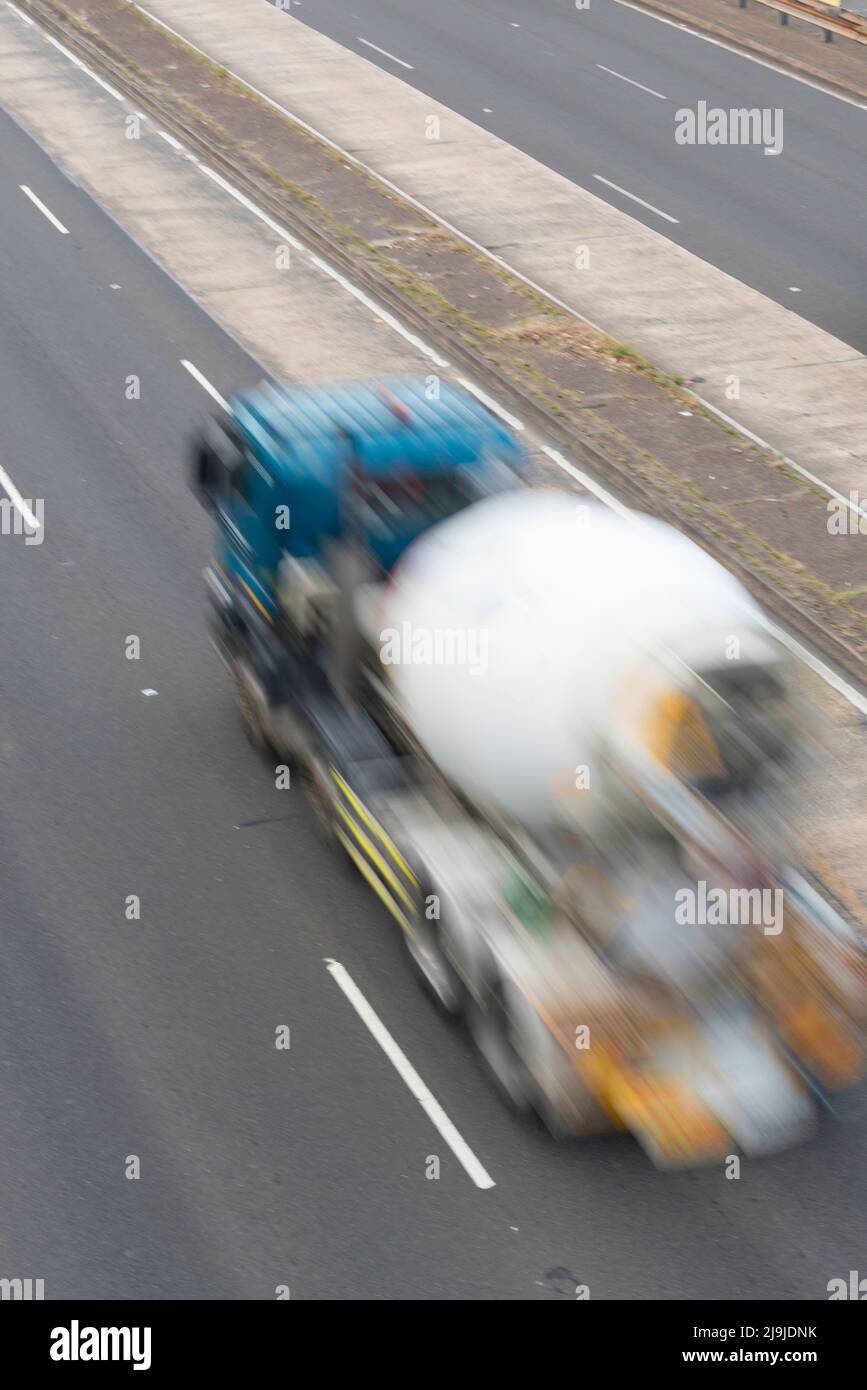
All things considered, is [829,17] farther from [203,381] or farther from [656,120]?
[203,381]

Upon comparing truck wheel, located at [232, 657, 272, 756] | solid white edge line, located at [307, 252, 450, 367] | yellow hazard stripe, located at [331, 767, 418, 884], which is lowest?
yellow hazard stripe, located at [331, 767, 418, 884]

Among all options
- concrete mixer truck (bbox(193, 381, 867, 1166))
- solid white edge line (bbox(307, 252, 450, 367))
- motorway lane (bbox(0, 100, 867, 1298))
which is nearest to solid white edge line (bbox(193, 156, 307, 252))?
solid white edge line (bbox(307, 252, 450, 367))

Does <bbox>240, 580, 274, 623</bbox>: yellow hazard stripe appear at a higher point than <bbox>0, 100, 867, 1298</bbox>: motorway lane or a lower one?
higher

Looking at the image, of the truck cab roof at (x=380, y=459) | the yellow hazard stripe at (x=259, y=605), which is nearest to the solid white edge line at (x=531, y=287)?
the truck cab roof at (x=380, y=459)

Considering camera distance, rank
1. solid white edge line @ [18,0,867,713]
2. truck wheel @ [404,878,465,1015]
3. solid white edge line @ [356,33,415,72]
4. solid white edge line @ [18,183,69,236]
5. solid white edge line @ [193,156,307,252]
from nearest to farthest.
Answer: truck wheel @ [404,878,465,1015] → solid white edge line @ [18,0,867,713] → solid white edge line @ [193,156,307,252] → solid white edge line @ [18,183,69,236] → solid white edge line @ [356,33,415,72]

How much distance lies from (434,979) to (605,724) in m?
2.64

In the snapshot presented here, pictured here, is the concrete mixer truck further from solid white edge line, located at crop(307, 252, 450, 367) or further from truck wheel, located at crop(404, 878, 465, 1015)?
solid white edge line, located at crop(307, 252, 450, 367)

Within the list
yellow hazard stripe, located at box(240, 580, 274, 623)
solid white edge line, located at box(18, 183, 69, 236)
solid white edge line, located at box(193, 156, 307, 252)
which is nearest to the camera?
yellow hazard stripe, located at box(240, 580, 274, 623)

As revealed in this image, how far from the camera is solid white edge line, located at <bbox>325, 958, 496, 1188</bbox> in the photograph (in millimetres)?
11016

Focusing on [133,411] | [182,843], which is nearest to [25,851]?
[182,843]

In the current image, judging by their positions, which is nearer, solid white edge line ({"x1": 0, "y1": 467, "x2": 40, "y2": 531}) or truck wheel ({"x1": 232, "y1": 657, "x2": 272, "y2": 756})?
truck wheel ({"x1": 232, "y1": 657, "x2": 272, "y2": 756})

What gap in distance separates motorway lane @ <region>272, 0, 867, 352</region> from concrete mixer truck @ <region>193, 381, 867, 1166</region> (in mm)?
13941

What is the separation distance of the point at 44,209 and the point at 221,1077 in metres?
19.3

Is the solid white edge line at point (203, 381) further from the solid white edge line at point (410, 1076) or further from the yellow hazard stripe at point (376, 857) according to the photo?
the solid white edge line at point (410, 1076)
